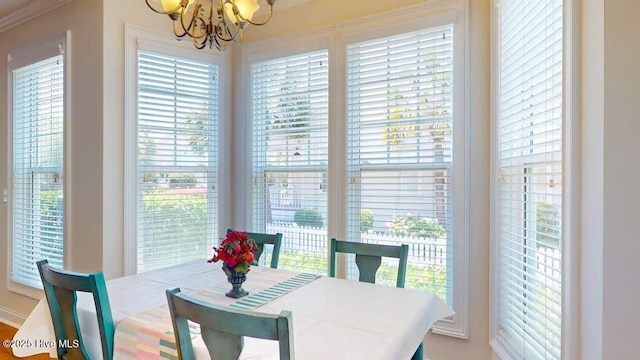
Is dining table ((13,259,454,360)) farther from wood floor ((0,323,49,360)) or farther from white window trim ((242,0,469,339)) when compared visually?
wood floor ((0,323,49,360))

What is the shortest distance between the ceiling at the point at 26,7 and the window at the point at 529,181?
1.77m

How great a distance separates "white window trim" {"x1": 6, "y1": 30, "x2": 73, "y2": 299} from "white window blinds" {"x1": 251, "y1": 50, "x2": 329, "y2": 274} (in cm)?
146

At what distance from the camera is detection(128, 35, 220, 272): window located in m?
2.84

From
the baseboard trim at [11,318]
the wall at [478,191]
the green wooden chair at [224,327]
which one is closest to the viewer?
the green wooden chair at [224,327]

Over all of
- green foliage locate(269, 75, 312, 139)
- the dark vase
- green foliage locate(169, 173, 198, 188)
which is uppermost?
green foliage locate(269, 75, 312, 139)

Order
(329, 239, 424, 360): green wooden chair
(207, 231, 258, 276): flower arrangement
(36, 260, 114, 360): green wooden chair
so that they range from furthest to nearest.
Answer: (329, 239, 424, 360): green wooden chair < (207, 231, 258, 276): flower arrangement < (36, 260, 114, 360): green wooden chair

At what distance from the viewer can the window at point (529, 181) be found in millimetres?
1485

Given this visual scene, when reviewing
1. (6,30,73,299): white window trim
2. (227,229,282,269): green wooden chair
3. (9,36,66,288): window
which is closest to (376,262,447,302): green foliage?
(227,229,282,269): green wooden chair

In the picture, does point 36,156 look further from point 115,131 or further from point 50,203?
point 115,131

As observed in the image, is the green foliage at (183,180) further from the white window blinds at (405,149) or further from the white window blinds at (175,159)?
the white window blinds at (405,149)

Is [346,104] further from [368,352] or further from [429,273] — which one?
[368,352]

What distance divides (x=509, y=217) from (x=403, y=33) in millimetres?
1429
